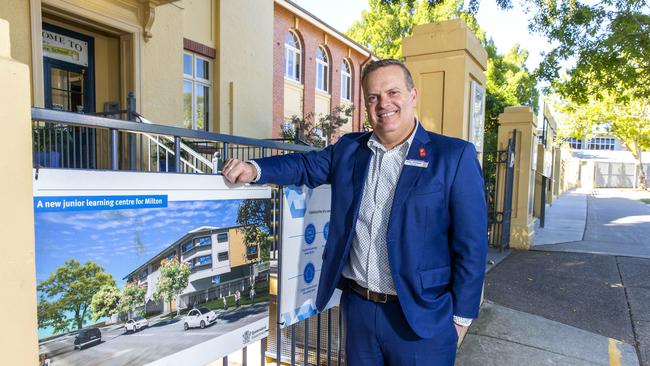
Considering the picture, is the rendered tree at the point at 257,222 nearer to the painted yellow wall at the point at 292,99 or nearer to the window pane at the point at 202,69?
the window pane at the point at 202,69

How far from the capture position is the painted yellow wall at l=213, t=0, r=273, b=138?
38.4 feet

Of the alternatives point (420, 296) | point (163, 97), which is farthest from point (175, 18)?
point (420, 296)

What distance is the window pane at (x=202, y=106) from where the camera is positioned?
11.7m

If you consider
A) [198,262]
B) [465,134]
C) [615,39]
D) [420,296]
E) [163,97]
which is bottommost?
[420,296]

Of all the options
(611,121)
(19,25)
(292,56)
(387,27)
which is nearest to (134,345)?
(19,25)

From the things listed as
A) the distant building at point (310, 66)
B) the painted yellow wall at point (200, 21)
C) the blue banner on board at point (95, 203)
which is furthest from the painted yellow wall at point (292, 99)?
the blue banner on board at point (95, 203)

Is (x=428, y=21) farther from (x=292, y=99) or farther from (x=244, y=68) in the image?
(x=244, y=68)

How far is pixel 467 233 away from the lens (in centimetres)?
212

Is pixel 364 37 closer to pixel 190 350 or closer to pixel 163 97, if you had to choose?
pixel 163 97

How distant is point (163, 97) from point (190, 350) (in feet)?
26.3

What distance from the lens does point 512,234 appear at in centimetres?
920

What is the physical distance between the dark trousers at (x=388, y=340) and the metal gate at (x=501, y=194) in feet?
23.2

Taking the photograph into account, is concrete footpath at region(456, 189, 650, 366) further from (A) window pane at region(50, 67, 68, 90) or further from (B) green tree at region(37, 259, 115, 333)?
(A) window pane at region(50, 67, 68, 90)

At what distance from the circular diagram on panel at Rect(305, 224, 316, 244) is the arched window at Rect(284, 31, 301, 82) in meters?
16.5
